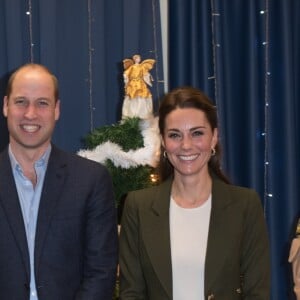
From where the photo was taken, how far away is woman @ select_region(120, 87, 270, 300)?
2055 millimetres

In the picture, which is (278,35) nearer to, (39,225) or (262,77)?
(262,77)

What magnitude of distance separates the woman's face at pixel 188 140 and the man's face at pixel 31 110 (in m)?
0.49

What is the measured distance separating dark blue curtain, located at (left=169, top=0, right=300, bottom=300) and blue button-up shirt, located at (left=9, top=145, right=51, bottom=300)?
1.68m

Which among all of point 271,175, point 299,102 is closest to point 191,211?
point 271,175

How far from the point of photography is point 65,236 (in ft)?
6.75

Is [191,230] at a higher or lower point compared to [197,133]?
lower

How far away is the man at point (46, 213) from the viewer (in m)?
2.01

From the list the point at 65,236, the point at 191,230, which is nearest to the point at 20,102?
the point at 65,236

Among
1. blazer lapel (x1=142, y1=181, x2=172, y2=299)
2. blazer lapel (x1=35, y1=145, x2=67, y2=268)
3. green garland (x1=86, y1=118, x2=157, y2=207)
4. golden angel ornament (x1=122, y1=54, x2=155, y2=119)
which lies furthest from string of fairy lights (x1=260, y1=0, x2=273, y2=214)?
blazer lapel (x1=35, y1=145, x2=67, y2=268)

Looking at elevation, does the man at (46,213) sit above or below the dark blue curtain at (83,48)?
below

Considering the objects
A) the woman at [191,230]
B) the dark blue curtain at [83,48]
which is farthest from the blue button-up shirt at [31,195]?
the dark blue curtain at [83,48]

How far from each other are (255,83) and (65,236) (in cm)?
205

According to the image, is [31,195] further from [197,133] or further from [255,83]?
[255,83]

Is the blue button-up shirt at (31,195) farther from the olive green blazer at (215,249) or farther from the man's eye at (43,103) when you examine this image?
the olive green blazer at (215,249)
